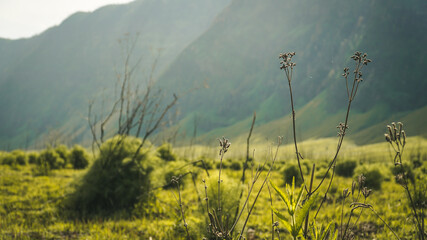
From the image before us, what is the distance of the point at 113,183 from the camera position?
18.5 ft

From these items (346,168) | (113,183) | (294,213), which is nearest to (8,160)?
(113,183)

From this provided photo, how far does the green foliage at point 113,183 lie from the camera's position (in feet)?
18.0

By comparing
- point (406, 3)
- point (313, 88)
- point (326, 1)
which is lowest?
point (313, 88)

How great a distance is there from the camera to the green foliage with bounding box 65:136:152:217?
5484 mm

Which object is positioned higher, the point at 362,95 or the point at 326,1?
the point at 326,1

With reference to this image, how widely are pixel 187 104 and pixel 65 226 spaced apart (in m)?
186

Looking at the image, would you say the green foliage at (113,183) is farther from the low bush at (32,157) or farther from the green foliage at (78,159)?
the low bush at (32,157)

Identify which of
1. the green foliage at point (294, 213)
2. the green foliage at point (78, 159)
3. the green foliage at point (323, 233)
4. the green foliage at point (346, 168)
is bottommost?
the green foliage at point (346, 168)

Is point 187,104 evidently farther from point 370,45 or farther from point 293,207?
point 293,207

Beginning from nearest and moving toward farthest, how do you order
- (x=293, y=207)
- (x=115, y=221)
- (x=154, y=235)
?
(x=293, y=207), (x=154, y=235), (x=115, y=221)

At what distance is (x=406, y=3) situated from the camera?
11862 centimetres

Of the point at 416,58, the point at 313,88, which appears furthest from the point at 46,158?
the point at 313,88

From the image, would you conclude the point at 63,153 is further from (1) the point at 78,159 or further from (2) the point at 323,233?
(2) the point at 323,233

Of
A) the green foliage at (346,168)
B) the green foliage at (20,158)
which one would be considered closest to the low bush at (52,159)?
the green foliage at (20,158)
